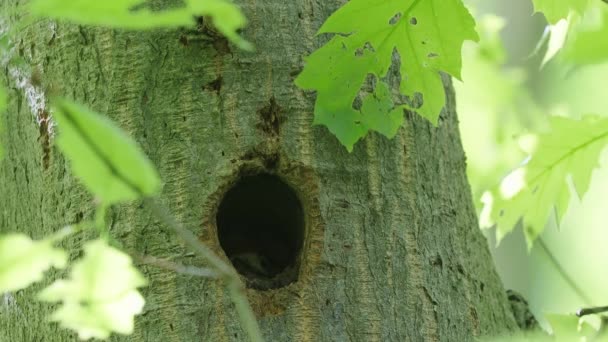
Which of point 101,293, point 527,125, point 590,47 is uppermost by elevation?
point 527,125

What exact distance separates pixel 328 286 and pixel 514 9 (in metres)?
4.31

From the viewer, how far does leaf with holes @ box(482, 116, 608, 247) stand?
1537 millimetres

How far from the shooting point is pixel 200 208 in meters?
1.40

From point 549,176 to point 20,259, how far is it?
3.10 ft

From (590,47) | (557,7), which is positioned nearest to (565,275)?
(590,47)

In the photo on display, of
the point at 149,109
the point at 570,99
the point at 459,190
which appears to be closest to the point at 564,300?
the point at 570,99

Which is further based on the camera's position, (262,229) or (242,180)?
(262,229)

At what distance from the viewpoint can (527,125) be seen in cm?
282

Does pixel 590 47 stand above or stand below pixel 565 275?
above

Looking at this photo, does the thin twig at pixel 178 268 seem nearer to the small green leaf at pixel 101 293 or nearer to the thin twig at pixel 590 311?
the small green leaf at pixel 101 293

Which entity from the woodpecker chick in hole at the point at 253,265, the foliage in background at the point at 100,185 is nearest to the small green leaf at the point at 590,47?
the woodpecker chick in hole at the point at 253,265

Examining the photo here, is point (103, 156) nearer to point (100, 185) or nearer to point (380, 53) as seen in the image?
point (100, 185)

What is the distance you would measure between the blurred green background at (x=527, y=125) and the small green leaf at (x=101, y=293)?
82cm

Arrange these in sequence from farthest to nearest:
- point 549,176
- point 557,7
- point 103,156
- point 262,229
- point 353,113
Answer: point 262,229 < point 549,176 < point 353,113 < point 557,7 < point 103,156
